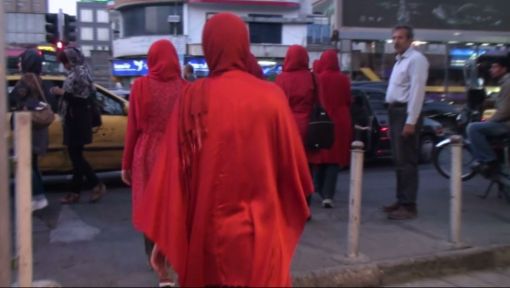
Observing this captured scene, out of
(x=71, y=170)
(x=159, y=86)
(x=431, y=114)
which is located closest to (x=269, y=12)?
(x=431, y=114)

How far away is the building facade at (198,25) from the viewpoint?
45438mm

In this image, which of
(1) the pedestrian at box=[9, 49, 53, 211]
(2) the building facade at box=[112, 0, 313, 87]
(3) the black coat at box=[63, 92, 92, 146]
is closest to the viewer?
(1) the pedestrian at box=[9, 49, 53, 211]

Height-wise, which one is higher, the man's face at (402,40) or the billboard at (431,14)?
the billboard at (431,14)

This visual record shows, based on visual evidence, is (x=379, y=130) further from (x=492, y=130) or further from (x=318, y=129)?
(x=318, y=129)

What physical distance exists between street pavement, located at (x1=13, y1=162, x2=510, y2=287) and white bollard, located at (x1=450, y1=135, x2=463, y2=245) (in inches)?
4.8

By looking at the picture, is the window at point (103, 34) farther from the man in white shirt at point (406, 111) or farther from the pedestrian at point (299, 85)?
the man in white shirt at point (406, 111)

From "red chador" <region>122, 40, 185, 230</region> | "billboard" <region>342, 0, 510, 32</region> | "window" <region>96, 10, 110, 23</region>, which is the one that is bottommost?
"red chador" <region>122, 40, 185, 230</region>

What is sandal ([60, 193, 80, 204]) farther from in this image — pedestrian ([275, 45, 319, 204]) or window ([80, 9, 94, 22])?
window ([80, 9, 94, 22])

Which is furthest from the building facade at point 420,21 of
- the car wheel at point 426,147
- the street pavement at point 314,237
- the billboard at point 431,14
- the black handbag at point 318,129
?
the black handbag at point 318,129

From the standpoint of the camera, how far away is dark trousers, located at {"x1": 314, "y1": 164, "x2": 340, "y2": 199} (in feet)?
22.4

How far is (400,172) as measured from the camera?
20.8 ft

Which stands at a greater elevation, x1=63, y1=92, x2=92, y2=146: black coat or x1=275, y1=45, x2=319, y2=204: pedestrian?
x1=275, y1=45, x2=319, y2=204: pedestrian

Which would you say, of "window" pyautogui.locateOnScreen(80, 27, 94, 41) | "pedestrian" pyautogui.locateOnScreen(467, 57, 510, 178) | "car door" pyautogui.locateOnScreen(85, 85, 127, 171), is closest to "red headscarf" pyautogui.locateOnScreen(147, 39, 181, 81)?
"car door" pyautogui.locateOnScreen(85, 85, 127, 171)

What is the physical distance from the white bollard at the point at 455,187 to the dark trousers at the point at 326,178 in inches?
63.6
